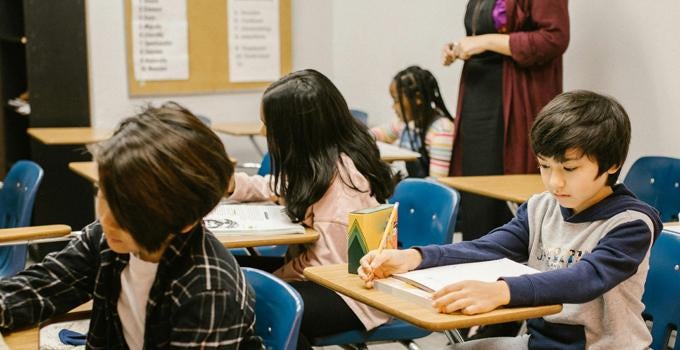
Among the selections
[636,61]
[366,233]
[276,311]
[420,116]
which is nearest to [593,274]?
[366,233]

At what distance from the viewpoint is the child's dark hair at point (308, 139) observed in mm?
2268

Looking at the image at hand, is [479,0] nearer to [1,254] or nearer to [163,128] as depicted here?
[1,254]

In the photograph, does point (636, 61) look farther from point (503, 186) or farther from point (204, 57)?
point (204, 57)

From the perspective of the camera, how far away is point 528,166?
11.1 feet

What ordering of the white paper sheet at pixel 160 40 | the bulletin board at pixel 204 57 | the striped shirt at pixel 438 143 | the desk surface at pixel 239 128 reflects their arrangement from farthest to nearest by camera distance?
the bulletin board at pixel 204 57, the white paper sheet at pixel 160 40, the desk surface at pixel 239 128, the striped shirt at pixel 438 143

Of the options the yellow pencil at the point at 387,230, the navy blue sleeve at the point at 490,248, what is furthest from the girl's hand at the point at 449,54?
the yellow pencil at the point at 387,230

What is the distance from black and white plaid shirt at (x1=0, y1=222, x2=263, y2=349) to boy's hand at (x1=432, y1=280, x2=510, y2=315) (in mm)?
330

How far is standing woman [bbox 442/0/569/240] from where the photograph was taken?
3240 millimetres

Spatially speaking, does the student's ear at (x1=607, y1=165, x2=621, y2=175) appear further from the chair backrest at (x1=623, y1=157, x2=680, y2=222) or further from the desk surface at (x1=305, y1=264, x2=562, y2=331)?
the chair backrest at (x1=623, y1=157, x2=680, y2=222)

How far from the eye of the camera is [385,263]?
5.44ft

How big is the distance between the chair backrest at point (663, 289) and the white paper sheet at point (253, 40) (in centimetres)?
430

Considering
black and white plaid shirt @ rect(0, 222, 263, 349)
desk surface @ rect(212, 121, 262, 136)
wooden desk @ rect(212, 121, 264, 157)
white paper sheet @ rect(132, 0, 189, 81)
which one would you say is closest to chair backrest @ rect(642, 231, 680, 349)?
black and white plaid shirt @ rect(0, 222, 263, 349)

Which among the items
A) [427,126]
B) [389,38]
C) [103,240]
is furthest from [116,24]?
[103,240]

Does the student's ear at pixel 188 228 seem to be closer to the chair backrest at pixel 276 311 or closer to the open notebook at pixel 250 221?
the chair backrest at pixel 276 311
